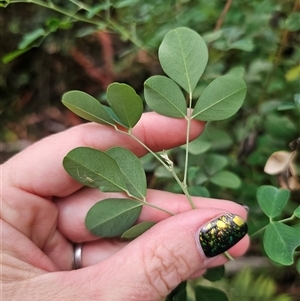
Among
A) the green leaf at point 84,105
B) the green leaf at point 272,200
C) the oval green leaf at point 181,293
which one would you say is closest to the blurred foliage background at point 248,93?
the green leaf at point 272,200

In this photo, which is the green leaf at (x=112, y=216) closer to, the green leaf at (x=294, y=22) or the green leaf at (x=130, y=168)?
the green leaf at (x=130, y=168)

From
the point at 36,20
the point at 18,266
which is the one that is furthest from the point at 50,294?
the point at 36,20

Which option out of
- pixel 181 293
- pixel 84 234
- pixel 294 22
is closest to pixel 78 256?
pixel 84 234

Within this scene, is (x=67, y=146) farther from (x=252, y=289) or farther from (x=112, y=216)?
(x=252, y=289)

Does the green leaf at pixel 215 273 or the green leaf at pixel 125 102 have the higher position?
the green leaf at pixel 125 102

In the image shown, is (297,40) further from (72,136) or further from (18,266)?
(18,266)

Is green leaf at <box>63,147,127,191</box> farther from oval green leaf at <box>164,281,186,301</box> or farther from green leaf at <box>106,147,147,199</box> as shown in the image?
oval green leaf at <box>164,281,186,301</box>

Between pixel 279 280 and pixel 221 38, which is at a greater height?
pixel 221 38
